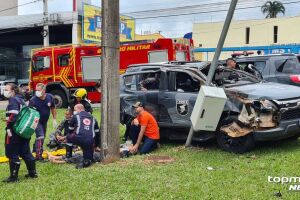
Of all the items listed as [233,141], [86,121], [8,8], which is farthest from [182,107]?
[8,8]

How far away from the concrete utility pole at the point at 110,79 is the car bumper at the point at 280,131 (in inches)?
97.4

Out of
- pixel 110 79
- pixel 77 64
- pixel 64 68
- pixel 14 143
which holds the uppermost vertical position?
pixel 77 64

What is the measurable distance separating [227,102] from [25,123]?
3.59 m

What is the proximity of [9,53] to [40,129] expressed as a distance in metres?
35.4

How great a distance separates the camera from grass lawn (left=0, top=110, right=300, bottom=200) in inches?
228

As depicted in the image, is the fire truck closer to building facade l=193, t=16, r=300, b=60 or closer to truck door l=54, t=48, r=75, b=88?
truck door l=54, t=48, r=75, b=88

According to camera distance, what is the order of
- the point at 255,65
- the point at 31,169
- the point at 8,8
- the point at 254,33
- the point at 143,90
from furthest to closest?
the point at 254,33
the point at 8,8
the point at 255,65
the point at 143,90
the point at 31,169

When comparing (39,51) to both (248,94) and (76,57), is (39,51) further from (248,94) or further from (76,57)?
(248,94)

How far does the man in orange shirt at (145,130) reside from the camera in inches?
349

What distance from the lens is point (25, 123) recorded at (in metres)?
6.84

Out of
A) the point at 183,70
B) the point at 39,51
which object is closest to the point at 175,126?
the point at 183,70

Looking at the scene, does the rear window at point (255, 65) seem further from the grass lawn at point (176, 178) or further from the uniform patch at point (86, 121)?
the uniform patch at point (86, 121)

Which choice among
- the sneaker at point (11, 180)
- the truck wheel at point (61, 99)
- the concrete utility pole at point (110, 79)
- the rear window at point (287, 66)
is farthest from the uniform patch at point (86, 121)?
the truck wheel at point (61, 99)

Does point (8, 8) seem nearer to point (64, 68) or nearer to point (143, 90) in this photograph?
point (64, 68)
